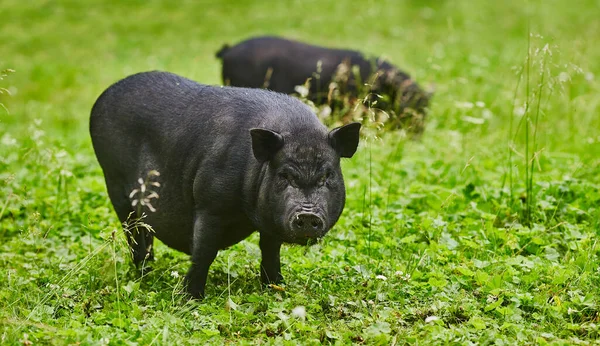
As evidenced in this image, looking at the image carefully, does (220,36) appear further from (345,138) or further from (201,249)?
(345,138)

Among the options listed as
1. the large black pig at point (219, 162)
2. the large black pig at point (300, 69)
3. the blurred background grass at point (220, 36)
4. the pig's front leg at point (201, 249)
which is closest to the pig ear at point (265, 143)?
the large black pig at point (219, 162)

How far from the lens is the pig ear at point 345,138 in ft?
15.0

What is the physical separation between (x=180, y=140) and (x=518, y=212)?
258cm

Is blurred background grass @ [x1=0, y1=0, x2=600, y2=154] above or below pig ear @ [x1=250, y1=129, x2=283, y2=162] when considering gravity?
below

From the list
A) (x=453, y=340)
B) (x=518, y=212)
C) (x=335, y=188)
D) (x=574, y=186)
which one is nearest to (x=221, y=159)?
(x=335, y=188)

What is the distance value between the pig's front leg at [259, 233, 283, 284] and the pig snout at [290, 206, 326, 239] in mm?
726

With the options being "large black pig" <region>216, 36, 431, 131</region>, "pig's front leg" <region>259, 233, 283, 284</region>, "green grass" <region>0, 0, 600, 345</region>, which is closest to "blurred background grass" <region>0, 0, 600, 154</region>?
"large black pig" <region>216, 36, 431, 131</region>

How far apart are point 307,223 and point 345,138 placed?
0.63 metres

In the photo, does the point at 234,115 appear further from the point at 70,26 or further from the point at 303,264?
the point at 70,26

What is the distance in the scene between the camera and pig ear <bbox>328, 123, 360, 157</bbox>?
4579 mm

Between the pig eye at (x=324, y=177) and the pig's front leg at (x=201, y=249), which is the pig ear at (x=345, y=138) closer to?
the pig eye at (x=324, y=177)

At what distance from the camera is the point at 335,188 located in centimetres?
459

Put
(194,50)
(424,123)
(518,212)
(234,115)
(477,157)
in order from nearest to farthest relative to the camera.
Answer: (234,115) < (518,212) < (477,157) < (424,123) < (194,50)

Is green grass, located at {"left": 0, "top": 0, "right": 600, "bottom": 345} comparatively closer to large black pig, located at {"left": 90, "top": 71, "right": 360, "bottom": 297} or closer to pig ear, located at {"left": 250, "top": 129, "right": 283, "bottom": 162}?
large black pig, located at {"left": 90, "top": 71, "right": 360, "bottom": 297}
